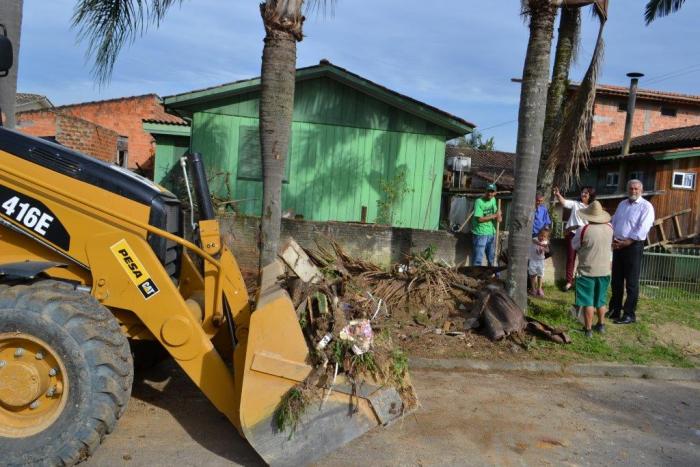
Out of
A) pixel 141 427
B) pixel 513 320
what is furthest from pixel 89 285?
pixel 513 320

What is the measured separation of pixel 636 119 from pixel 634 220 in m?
24.8

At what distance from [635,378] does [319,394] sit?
4.50 metres

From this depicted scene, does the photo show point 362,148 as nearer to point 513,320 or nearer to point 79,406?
point 513,320

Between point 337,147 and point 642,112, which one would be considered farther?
point 642,112

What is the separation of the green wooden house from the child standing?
3808 mm

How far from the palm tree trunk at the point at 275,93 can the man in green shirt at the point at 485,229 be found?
3674mm

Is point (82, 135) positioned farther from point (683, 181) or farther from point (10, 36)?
point (683, 181)

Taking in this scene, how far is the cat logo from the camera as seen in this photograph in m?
3.90

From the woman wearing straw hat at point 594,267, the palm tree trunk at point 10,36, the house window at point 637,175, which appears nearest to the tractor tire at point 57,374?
the palm tree trunk at point 10,36

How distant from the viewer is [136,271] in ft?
12.8

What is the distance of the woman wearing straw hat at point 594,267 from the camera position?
7.35m

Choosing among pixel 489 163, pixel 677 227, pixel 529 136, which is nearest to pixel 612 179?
pixel 677 227

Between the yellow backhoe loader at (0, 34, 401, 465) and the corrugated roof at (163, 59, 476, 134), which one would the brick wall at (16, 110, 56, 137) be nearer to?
the corrugated roof at (163, 59, 476, 134)

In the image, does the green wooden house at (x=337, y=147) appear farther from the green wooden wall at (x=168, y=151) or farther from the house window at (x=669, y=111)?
the house window at (x=669, y=111)
